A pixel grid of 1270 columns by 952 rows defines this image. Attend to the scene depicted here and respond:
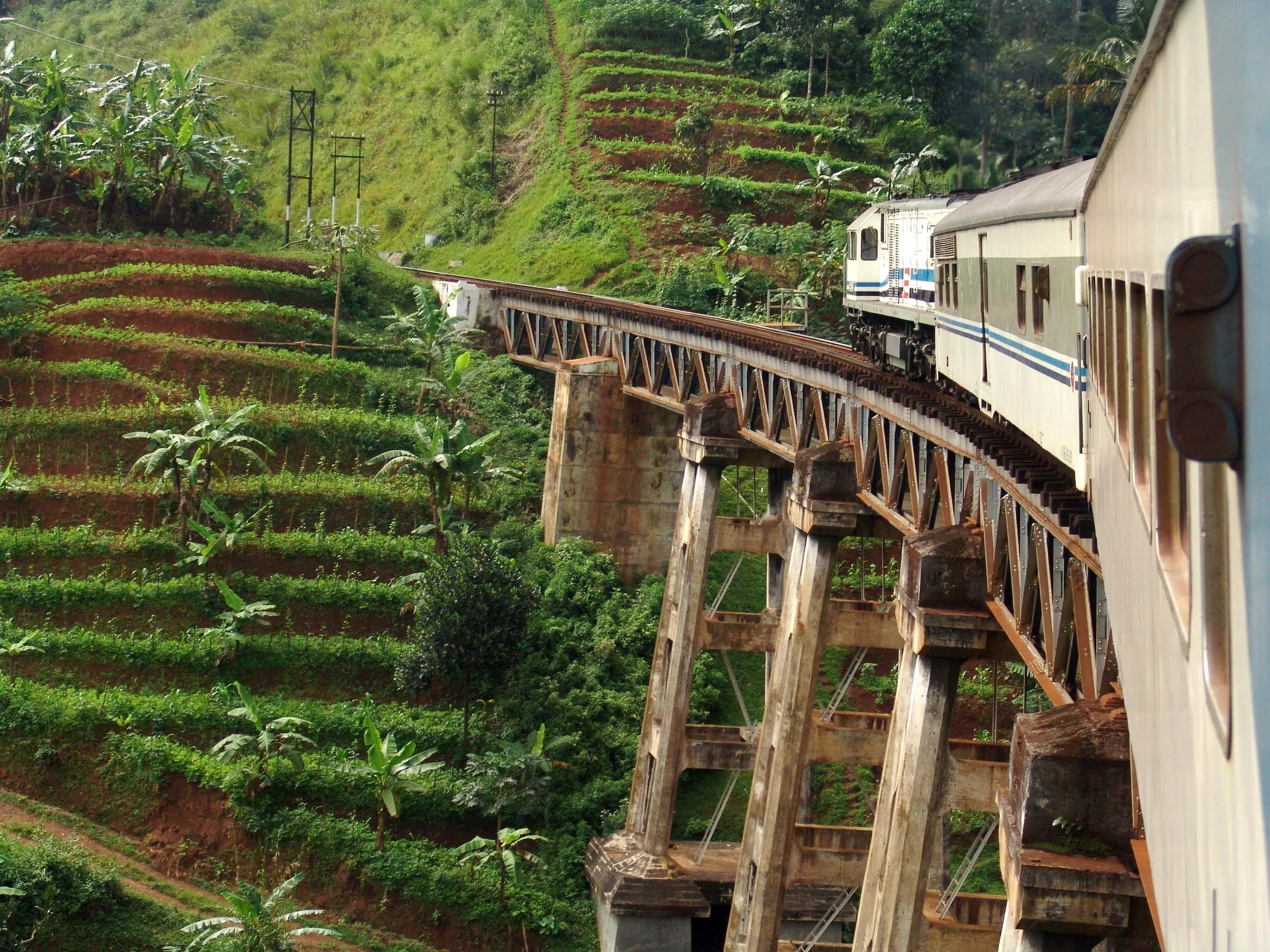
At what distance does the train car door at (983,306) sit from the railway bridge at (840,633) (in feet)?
2.34

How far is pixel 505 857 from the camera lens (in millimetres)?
24422

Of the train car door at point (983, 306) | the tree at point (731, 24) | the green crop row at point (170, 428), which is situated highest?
the tree at point (731, 24)

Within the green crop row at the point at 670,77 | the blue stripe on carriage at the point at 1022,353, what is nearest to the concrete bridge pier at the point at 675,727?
the blue stripe on carriage at the point at 1022,353

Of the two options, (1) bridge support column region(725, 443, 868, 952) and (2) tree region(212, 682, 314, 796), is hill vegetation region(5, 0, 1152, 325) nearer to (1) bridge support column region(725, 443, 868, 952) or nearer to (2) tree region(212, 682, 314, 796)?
(2) tree region(212, 682, 314, 796)

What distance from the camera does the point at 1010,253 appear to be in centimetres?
1294

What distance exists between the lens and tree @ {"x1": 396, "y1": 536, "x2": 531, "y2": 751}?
27.5m

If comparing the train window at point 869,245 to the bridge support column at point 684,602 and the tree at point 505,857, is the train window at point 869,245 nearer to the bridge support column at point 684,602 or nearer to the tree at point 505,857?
the bridge support column at point 684,602

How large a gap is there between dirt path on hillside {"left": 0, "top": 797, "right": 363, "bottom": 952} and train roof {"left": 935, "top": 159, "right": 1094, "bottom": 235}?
15.0m

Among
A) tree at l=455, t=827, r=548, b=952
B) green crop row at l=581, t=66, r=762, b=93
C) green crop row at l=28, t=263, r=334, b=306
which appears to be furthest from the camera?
green crop row at l=581, t=66, r=762, b=93

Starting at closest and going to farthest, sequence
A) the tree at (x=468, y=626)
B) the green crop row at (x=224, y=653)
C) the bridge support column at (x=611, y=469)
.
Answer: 1. the tree at (x=468, y=626)
2. the green crop row at (x=224, y=653)
3. the bridge support column at (x=611, y=469)

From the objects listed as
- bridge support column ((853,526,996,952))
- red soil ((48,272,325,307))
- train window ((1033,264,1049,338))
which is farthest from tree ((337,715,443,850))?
red soil ((48,272,325,307))

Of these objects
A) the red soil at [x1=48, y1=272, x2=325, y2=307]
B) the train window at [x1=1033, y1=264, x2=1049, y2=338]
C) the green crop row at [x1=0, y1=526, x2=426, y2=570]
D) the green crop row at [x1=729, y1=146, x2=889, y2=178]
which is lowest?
the green crop row at [x1=0, y1=526, x2=426, y2=570]

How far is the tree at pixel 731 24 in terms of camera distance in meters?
63.7

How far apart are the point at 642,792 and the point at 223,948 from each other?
7.93 meters
